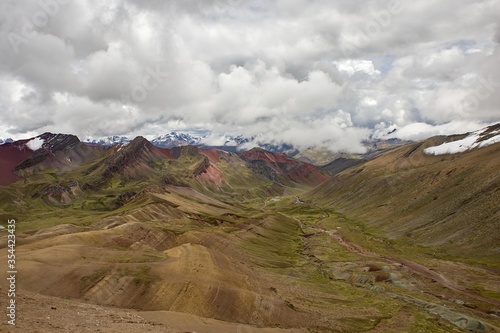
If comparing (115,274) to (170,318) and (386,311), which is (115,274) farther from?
(386,311)

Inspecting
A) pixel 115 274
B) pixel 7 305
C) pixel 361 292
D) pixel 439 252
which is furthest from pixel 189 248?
pixel 439 252

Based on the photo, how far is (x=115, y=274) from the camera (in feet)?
271

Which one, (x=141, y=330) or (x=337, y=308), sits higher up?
(x=141, y=330)

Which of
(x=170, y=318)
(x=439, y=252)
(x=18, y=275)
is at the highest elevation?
(x=18, y=275)

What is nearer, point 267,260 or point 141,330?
point 141,330

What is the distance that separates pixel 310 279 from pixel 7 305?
9887cm

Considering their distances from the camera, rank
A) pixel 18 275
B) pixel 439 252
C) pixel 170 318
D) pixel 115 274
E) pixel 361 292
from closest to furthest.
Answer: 1. pixel 170 318
2. pixel 18 275
3. pixel 115 274
4. pixel 361 292
5. pixel 439 252

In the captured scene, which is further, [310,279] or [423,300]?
[310,279]

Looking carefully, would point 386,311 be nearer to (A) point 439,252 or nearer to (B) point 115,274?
(B) point 115,274

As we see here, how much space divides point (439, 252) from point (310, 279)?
3255 inches

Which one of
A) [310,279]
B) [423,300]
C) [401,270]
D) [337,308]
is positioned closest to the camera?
[337,308]

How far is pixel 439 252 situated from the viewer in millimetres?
176250

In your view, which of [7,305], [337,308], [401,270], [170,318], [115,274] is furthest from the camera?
[401,270]

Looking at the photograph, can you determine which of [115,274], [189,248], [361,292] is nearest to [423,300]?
[361,292]
